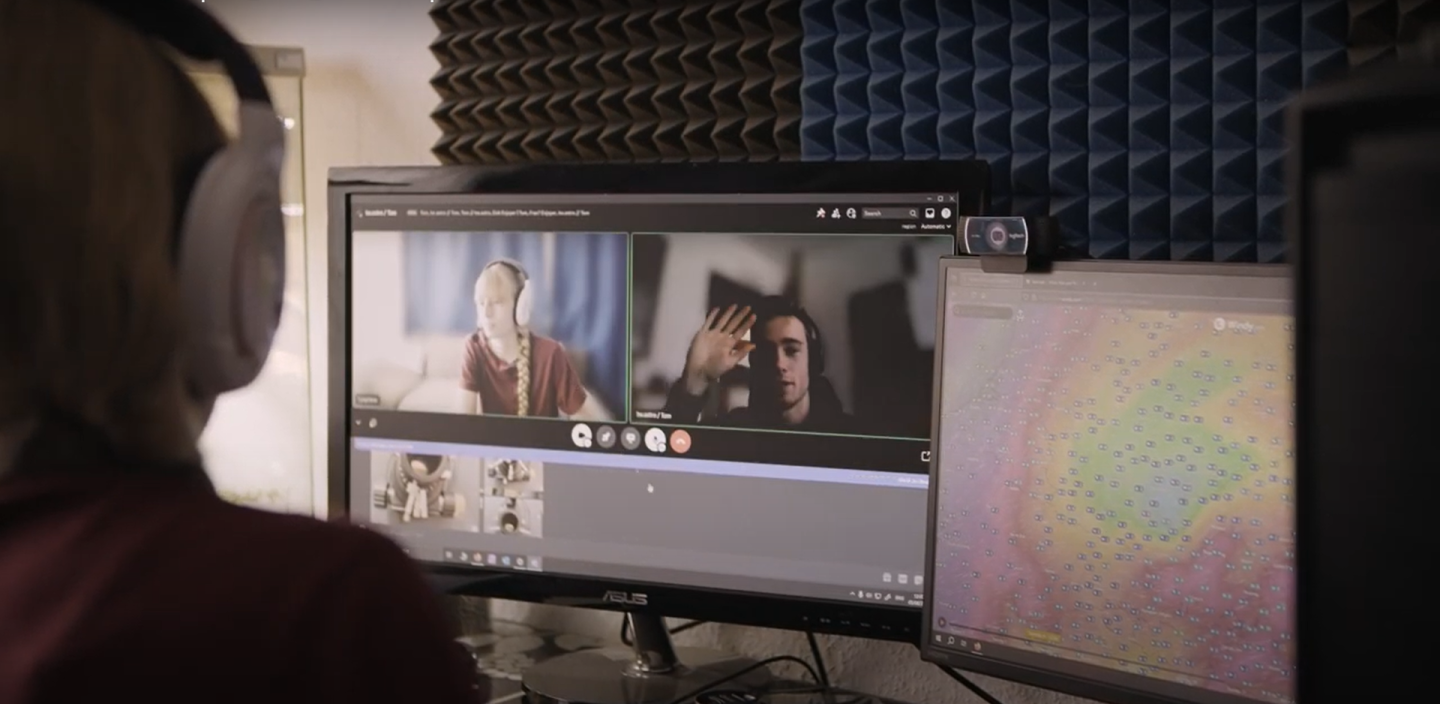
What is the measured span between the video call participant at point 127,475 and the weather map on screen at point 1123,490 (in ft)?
1.71

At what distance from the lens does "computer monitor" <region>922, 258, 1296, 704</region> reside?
0.97 meters

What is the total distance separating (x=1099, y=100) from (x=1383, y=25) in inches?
9.6

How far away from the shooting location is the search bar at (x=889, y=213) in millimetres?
1195

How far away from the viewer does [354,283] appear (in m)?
1.42

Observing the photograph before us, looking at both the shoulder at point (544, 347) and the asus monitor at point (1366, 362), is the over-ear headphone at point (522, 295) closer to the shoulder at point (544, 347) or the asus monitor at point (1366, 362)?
the shoulder at point (544, 347)

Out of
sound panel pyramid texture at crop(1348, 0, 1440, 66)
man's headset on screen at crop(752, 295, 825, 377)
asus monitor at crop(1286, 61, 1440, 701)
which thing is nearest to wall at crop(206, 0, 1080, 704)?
man's headset on screen at crop(752, 295, 825, 377)

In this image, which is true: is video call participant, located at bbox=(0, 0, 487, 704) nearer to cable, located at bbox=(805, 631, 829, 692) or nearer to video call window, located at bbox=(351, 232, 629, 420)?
video call window, located at bbox=(351, 232, 629, 420)

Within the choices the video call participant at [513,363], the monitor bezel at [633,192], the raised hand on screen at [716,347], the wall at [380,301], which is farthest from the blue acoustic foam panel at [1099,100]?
the wall at [380,301]

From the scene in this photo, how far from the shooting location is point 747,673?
1402mm

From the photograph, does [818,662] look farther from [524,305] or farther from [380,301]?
[380,301]

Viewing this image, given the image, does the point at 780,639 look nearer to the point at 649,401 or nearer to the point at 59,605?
the point at 649,401

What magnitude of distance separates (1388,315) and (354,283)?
46.5 inches

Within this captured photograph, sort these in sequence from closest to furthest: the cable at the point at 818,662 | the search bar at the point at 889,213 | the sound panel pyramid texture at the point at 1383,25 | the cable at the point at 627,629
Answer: the sound panel pyramid texture at the point at 1383,25, the search bar at the point at 889,213, the cable at the point at 818,662, the cable at the point at 627,629

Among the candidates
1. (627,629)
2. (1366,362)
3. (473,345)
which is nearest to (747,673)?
(627,629)
